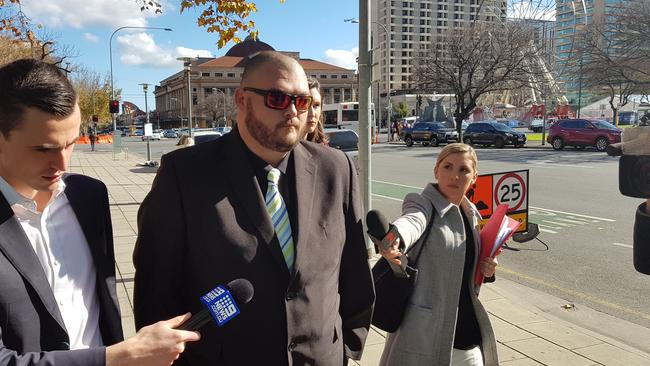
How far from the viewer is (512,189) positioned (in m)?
6.68

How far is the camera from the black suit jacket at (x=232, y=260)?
5.90ft

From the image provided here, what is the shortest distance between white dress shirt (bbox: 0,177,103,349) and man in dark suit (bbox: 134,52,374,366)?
8.4 inches

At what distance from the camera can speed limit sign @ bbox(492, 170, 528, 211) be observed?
21.5 ft

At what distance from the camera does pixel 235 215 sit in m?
Answer: 1.83

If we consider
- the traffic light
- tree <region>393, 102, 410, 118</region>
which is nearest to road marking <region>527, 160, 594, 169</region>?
the traffic light

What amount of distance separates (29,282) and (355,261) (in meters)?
1.21

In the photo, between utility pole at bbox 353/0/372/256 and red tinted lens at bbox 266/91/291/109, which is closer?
red tinted lens at bbox 266/91/291/109

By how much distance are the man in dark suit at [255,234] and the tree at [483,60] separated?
105ft

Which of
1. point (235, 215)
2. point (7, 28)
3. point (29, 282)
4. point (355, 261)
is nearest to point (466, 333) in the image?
point (355, 261)

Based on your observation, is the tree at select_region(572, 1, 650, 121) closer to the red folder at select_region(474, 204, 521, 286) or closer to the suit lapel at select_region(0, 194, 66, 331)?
the red folder at select_region(474, 204, 521, 286)

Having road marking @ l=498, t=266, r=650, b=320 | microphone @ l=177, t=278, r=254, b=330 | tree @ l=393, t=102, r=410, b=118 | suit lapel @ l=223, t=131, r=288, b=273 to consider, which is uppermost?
tree @ l=393, t=102, r=410, b=118

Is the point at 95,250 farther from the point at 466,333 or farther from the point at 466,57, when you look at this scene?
the point at 466,57

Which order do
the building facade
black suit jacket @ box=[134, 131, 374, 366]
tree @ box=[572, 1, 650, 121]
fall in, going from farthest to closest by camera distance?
1. the building facade
2. tree @ box=[572, 1, 650, 121]
3. black suit jacket @ box=[134, 131, 374, 366]

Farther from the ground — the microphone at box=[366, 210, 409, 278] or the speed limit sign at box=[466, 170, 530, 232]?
the microphone at box=[366, 210, 409, 278]
